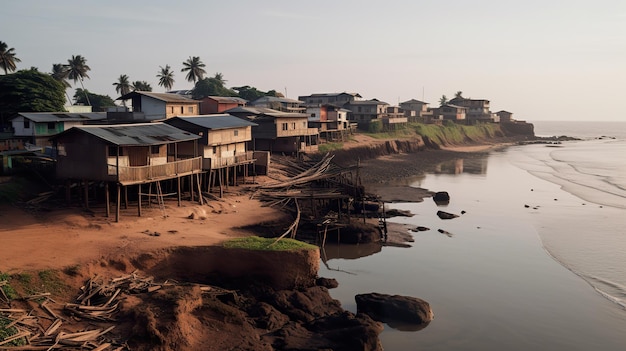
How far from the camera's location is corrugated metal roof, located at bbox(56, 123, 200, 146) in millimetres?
28812

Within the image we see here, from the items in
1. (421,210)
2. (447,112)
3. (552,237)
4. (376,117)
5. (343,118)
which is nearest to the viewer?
(552,237)

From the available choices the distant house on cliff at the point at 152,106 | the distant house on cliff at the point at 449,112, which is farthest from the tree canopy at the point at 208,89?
the distant house on cliff at the point at 449,112

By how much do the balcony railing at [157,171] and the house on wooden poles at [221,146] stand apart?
358cm

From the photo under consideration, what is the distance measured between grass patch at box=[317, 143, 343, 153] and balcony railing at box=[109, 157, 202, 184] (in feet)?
116

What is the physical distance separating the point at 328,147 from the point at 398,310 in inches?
2014

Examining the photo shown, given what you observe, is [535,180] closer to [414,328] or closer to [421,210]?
[421,210]

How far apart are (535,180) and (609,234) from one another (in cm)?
2963

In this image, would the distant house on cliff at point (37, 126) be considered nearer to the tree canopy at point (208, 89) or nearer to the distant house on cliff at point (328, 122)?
the distant house on cliff at point (328, 122)

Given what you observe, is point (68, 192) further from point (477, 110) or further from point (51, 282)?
point (477, 110)

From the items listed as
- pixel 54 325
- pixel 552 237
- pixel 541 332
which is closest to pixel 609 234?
pixel 552 237

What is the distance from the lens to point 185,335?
60.1 feet

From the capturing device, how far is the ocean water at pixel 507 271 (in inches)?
833

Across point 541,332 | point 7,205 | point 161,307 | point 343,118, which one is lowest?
point 541,332

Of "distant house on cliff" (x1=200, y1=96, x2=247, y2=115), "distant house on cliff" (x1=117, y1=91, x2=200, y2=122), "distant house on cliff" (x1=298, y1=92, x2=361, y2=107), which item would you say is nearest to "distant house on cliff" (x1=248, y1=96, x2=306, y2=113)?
"distant house on cliff" (x1=200, y1=96, x2=247, y2=115)
